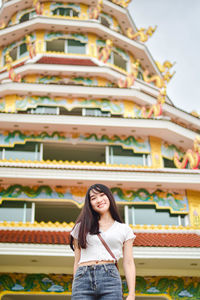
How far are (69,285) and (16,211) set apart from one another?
141 inches

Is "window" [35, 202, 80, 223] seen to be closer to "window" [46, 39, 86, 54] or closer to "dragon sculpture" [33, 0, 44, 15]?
"window" [46, 39, 86, 54]

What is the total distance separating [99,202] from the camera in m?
3.65

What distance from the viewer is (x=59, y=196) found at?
15422 mm

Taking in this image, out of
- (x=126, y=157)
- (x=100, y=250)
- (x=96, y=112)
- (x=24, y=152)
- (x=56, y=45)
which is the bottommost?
(x=100, y=250)

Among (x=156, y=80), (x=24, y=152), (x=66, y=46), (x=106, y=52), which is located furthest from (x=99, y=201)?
(x=66, y=46)

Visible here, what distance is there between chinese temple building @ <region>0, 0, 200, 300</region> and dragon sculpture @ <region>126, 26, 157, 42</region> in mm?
104

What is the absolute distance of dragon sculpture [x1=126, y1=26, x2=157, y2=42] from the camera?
2436 cm

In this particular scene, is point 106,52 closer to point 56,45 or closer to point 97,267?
point 56,45

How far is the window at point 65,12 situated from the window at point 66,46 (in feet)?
8.62

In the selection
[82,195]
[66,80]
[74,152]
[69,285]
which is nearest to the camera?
[69,285]

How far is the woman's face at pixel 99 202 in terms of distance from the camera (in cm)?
364

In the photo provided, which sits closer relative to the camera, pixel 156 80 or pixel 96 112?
pixel 96 112

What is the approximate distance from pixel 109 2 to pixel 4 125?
12.9 meters

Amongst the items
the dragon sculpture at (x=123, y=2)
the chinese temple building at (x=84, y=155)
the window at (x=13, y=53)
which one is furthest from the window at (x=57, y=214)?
the dragon sculpture at (x=123, y=2)
